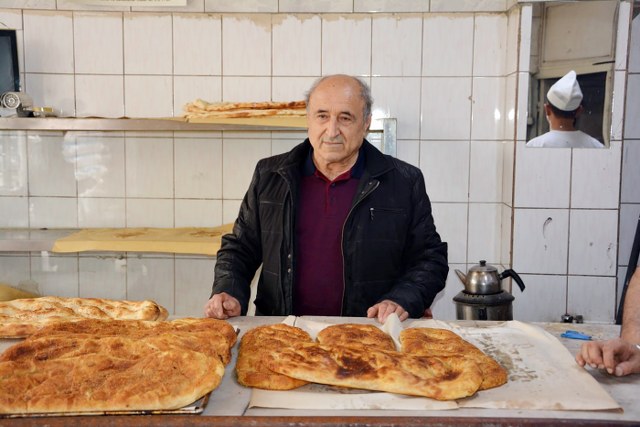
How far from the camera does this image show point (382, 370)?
4.15 feet

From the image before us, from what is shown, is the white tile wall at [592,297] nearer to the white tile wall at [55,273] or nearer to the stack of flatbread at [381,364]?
the stack of flatbread at [381,364]

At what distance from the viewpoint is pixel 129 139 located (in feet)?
11.4

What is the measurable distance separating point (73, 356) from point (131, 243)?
183 centimetres

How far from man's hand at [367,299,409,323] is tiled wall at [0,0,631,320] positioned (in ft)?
5.22

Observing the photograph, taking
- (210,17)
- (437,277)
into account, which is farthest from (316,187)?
(210,17)

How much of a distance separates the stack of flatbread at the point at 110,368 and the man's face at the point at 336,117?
87 cm

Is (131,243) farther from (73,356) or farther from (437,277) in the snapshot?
(73,356)

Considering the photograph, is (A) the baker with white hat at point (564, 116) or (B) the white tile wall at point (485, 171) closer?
(A) the baker with white hat at point (564, 116)

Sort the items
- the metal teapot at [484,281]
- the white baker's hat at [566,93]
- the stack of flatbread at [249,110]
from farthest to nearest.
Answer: the white baker's hat at [566,93]
the stack of flatbread at [249,110]
the metal teapot at [484,281]

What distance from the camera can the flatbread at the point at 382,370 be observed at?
121 centimetres

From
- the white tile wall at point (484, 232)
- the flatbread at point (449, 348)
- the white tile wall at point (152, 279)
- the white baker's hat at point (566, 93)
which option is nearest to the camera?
the flatbread at point (449, 348)

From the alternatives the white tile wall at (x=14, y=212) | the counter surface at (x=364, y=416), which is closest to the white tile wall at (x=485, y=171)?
the counter surface at (x=364, y=416)

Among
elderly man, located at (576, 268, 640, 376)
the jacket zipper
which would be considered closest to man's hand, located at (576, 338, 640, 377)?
elderly man, located at (576, 268, 640, 376)

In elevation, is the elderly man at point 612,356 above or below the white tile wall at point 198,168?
below
